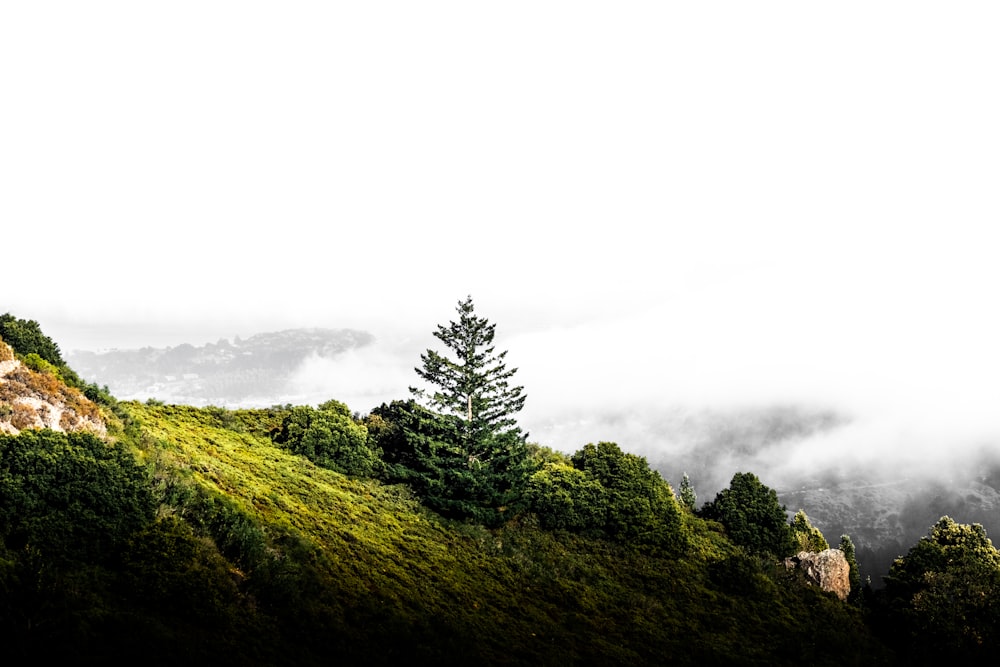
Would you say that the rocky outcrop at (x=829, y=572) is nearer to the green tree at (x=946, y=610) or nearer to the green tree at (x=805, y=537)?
the green tree at (x=946, y=610)

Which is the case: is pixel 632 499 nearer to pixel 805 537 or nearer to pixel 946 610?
pixel 946 610

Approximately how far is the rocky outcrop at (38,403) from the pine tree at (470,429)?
76.1ft

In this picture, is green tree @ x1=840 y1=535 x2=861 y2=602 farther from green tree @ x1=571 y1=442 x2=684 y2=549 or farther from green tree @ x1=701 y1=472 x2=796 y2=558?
green tree @ x1=571 y1=442 x2=684 y2=549

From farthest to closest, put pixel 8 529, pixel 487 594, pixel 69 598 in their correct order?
1. pixel 487 594
2. pixel 8 529
3. pixel 69 598

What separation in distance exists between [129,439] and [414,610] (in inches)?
589

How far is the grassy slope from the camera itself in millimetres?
18672

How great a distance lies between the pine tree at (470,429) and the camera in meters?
40.7

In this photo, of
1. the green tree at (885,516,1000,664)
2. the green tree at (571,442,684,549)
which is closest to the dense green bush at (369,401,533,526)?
the green tree at (571,442,684,549)

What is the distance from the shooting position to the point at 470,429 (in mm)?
45062

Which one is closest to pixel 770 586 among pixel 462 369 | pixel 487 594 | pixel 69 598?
pixel 487 594

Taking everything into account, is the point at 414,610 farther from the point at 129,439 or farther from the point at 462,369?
the point at 462,369

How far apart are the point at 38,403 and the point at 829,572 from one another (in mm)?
53441

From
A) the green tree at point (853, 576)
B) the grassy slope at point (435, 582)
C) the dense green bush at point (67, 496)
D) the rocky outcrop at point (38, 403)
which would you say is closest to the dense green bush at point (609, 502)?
the grassy slope at point (435, 582)

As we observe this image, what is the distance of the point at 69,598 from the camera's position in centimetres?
1323
